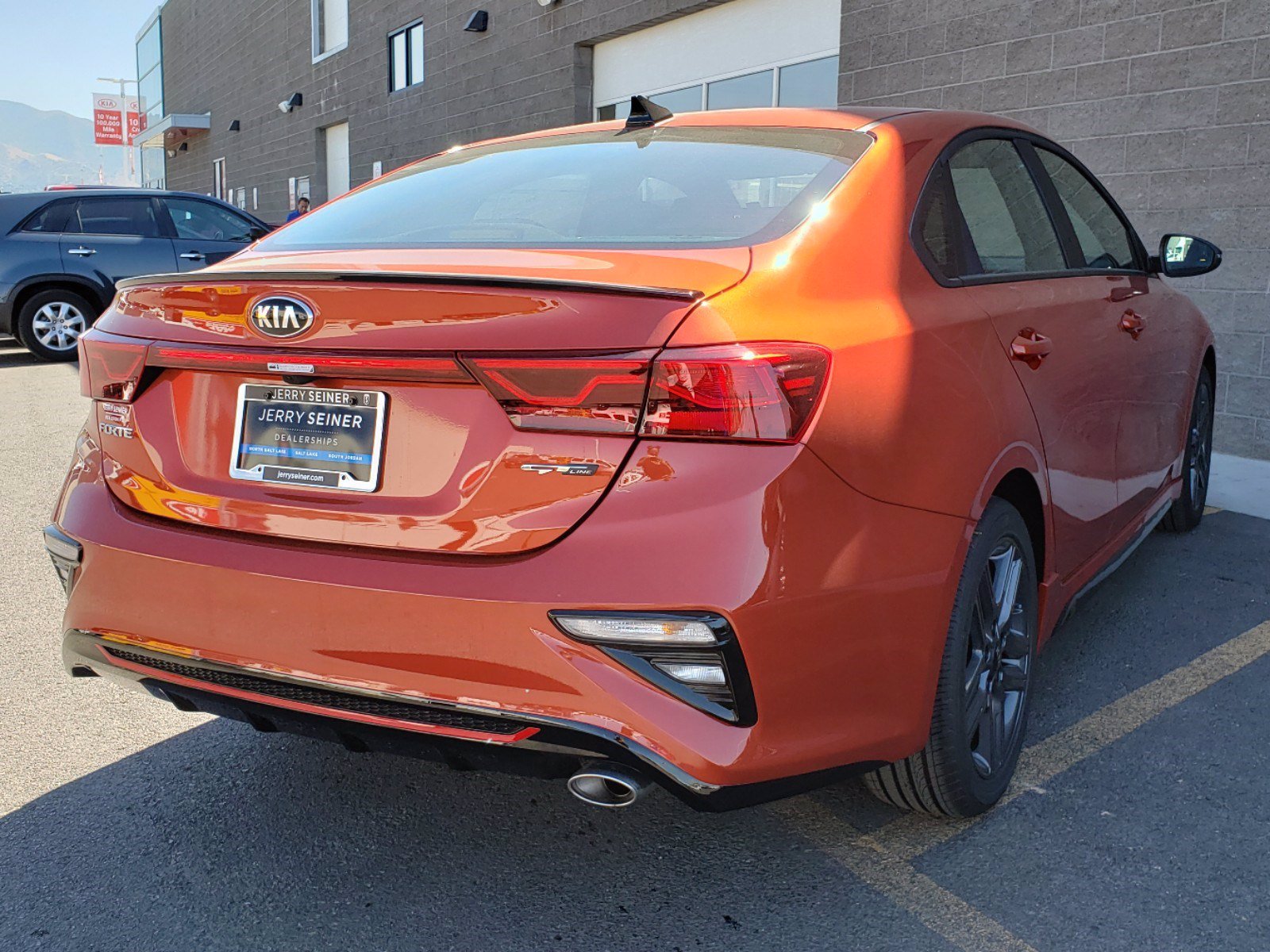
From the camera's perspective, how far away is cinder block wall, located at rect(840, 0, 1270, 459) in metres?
7.18

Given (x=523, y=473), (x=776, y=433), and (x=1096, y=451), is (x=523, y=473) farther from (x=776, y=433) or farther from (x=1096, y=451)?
(x=1096, y=451)

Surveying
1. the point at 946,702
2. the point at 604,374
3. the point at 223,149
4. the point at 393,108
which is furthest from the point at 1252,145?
the point at 223,149

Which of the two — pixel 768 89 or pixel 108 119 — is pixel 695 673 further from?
pixel 108 119

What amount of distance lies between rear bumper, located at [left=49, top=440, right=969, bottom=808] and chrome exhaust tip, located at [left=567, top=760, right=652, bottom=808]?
0.05 meters

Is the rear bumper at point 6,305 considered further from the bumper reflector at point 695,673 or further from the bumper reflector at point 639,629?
the bumper reflector at point 695,673

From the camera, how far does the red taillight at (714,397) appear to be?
190 cm

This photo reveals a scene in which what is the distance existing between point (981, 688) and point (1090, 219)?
5.97 ft

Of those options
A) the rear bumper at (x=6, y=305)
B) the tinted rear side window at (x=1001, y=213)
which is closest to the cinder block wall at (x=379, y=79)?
the rear bumper at (x=6, y=305)

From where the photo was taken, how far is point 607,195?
8.71ft

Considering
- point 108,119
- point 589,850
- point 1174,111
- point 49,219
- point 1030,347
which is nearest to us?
point 589,850

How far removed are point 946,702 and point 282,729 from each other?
1296 mm

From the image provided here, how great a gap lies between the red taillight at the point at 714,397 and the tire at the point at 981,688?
69cm

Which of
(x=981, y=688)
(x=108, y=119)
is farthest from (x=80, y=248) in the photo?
(x=108, y=119)

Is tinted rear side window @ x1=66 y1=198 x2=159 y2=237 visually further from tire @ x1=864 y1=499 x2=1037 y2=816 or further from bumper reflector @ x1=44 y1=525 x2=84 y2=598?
tire @ x1=864 y1=499 x2=1037 y2=816
